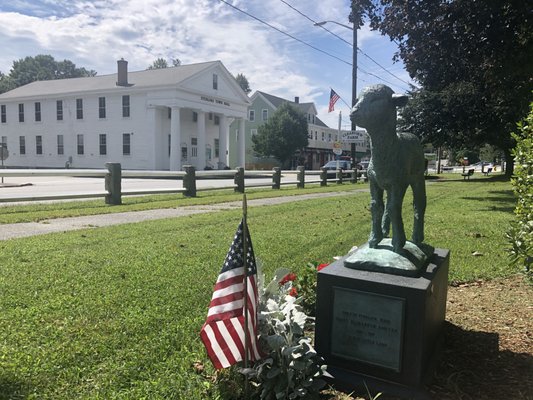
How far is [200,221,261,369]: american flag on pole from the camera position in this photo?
8.54 feet

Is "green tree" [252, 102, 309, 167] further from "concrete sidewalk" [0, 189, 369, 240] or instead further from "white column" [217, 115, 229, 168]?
"concrete sidewalk" [0, 189, 369, 240]

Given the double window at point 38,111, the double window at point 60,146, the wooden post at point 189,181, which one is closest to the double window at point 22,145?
the double window at point 38,111

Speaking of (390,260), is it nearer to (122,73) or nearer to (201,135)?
(201,135)

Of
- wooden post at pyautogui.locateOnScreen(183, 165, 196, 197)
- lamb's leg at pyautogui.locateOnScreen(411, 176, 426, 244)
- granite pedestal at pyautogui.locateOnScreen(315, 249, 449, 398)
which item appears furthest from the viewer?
wooden post at pyautogui.locateOnScreen(183, 165, 196, 197)

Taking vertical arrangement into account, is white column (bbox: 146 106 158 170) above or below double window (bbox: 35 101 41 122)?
below

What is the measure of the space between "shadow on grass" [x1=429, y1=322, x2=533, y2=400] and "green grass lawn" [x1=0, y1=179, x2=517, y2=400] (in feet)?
4.96

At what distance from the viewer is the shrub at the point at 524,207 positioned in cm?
385

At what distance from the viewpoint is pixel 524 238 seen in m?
3.91

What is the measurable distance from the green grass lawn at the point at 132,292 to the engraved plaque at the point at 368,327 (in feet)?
2.89

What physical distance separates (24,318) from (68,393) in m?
1.23

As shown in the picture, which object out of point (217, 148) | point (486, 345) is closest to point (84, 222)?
point (486, 345)

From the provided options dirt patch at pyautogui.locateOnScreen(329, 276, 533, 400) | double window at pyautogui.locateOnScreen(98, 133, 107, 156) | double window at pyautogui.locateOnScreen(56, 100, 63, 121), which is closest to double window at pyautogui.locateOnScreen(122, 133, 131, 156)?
double window at pyautogui.locateOnScreen(98, 133, 107, 156)

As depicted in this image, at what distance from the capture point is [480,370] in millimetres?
3172

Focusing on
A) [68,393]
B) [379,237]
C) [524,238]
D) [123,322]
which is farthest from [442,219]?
[68,393]
